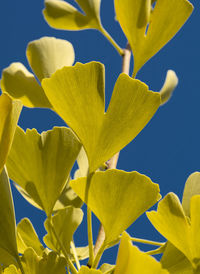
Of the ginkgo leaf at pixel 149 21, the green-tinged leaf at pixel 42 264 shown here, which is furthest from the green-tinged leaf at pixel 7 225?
the ginkgo leaf at pixel 149 21

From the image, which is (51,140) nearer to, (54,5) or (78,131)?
(78,131)

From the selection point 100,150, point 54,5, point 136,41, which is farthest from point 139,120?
point 54,5

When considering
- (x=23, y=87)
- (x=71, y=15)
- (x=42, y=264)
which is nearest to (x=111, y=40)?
(x=71, y=15)

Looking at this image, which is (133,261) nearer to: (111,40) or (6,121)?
(6,121)

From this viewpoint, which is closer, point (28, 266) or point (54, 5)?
point (28, 266)

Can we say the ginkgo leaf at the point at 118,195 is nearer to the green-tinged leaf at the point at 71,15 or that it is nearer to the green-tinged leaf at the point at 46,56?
the green-tinged leaf at the point at 46,56

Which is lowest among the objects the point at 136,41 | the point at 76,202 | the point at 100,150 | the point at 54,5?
the point at 76,202
